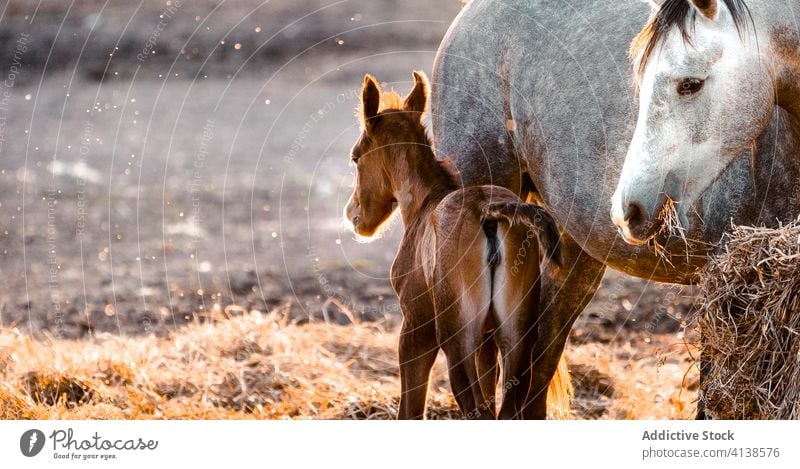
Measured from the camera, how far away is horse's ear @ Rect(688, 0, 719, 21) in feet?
12.5

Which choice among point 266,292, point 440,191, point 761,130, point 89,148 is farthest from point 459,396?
point 89,148

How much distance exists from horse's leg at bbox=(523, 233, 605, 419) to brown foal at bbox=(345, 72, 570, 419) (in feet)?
1.55

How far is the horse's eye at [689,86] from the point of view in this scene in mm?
3861

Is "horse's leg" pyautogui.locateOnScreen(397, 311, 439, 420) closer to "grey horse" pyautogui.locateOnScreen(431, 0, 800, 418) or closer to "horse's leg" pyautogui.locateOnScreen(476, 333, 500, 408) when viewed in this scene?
"horse's leg" pyautogui.locateOnScreen(476, 333, 500, 408)

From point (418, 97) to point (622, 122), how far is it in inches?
41.3

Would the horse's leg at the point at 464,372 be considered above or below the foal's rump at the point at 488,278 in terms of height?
below

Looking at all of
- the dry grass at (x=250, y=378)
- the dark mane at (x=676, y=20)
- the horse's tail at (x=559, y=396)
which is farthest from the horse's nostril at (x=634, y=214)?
the horse's tail at (x=559, y=396)

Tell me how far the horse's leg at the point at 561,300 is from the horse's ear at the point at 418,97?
1082 mm

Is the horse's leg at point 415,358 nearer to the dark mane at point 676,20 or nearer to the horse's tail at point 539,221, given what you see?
the horse's tail at point 539,221

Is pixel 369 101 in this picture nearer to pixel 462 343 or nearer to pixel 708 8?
pixel 462 343

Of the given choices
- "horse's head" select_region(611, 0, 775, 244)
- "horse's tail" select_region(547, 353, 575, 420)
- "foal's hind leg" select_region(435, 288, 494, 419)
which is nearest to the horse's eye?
"horse's head" select_region(611, 0, 775, 244)

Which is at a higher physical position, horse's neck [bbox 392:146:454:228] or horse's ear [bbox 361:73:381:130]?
horse's ear [bbox 361:73:381:130]

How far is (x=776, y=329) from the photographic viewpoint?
386cm

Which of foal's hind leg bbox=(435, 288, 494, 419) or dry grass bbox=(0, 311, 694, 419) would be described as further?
dry grass bbox=(0, 311, 694, 419)
